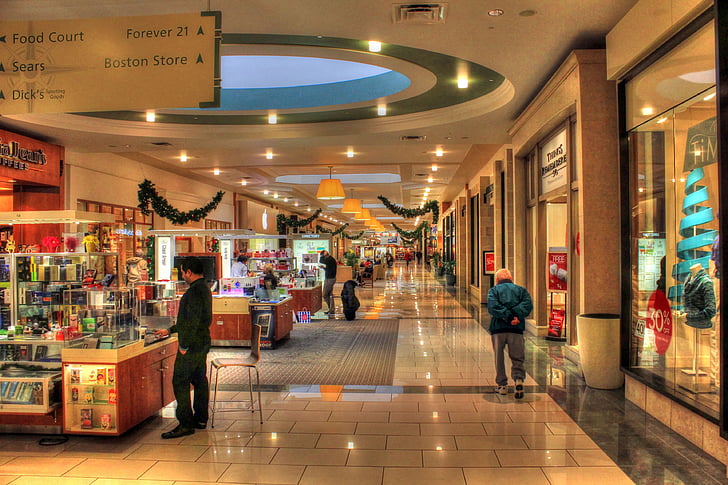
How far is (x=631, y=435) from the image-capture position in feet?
15.0

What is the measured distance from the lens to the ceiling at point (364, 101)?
16.8ft

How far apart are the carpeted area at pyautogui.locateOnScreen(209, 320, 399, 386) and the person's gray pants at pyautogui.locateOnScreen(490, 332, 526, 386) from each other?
1.38 meters

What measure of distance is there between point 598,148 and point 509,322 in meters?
2.33

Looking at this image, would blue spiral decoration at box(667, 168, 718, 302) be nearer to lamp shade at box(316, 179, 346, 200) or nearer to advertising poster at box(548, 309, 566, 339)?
advertising poster at box(548, 309, 566, 339)

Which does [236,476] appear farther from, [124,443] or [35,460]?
[35,460]

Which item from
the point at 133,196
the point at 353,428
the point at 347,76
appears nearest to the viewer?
the point at 353,428

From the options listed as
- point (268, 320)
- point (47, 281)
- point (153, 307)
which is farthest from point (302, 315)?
point (47, 281)

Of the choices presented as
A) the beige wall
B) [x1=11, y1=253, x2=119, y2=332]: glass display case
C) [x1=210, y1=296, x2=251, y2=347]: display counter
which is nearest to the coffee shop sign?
[x1=210, y1=296, x2=251, y2=347]: display counter

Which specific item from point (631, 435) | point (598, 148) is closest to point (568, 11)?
point (598, 148)

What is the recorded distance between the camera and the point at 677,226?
506 centimetres

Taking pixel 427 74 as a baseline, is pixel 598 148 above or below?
below

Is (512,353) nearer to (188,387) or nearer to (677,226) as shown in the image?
(677,226)

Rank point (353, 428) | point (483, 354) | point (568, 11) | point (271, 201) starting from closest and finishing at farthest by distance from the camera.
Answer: point (353, 428) → point (568, 11) → point (483, 354) → point (271, 201)

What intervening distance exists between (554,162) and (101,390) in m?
6.95
